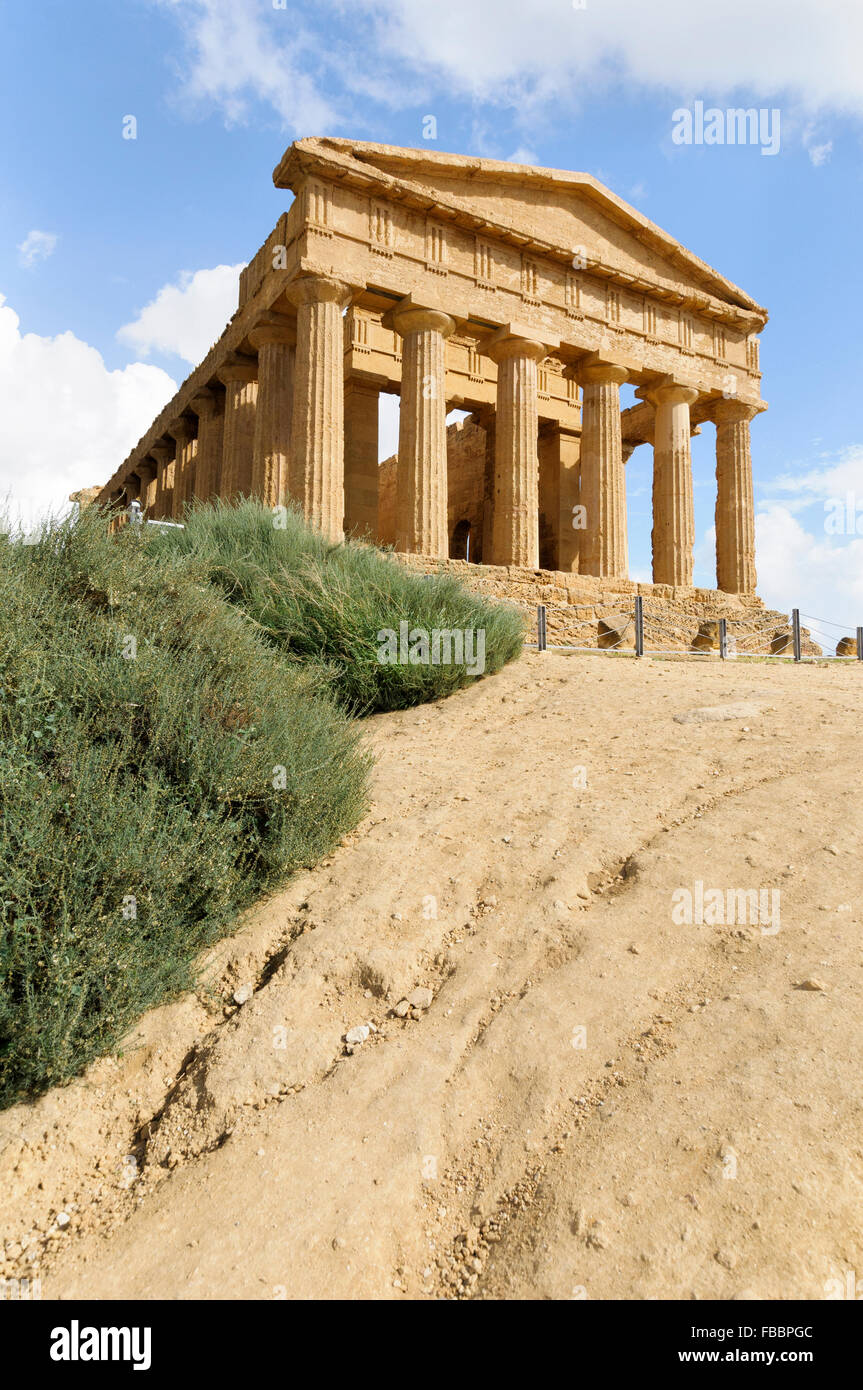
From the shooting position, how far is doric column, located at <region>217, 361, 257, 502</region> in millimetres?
17172

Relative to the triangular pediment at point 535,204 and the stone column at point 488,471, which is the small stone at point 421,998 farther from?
the stone column at point 488,471

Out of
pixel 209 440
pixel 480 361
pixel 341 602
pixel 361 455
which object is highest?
pixel 480 361

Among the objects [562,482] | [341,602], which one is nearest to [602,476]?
[562,482]

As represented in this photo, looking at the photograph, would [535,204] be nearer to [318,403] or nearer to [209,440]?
[318,403]

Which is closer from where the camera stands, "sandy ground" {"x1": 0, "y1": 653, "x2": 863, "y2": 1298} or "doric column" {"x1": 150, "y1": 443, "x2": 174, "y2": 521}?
"sandy ground" {"x1": 0, "y1": 653, "x2": 863, "y2": 1298}

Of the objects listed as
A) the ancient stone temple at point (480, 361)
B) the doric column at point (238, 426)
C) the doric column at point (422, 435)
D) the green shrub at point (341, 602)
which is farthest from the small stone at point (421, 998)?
the doric column at point (238, 426)

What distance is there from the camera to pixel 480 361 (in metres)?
20.6

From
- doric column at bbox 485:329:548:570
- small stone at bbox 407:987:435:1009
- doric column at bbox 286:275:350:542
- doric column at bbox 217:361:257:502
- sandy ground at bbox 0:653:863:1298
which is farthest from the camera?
doric column at bbox 217:361:257:502

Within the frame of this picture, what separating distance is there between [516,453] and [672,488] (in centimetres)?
445

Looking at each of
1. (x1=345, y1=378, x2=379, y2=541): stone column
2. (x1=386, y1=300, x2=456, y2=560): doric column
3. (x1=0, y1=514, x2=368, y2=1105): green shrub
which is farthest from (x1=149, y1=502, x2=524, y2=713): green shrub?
(x1=345, y1=378, x2=379, y2=541): stone column

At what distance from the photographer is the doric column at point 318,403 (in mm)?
13922

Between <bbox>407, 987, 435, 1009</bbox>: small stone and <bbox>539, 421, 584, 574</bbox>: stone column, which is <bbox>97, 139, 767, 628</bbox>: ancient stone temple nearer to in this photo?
<bbox>539, 421, 584, 574</bbox>: stone column

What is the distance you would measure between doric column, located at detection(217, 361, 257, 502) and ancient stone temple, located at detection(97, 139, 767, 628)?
0.05m

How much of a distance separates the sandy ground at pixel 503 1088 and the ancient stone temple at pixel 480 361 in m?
9.53
